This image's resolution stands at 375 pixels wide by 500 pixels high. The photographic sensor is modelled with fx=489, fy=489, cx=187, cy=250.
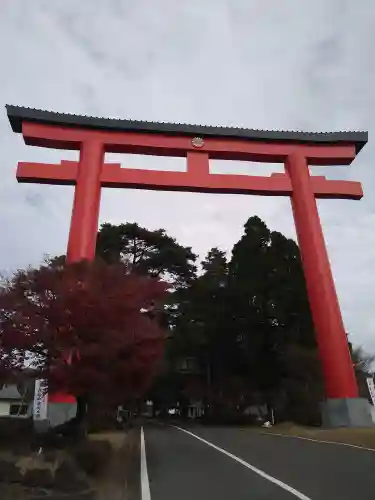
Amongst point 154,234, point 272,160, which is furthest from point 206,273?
point 272,160

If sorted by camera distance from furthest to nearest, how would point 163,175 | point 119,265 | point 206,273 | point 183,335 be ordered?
point 206,273 → point 183,335 → point 163,175 → point 119,265

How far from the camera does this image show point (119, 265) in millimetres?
15484

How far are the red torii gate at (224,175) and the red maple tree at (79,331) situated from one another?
205 inches

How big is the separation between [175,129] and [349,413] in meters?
13.7

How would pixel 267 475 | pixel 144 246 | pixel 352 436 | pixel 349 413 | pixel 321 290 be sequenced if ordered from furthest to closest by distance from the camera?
pixel 144 246 < pixel 321 290 < pixel 349 413 < pixel 352 436 < pixel 267 475

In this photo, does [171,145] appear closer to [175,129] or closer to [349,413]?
[175,129]

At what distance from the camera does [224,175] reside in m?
21.0

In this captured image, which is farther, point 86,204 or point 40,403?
point 86,204

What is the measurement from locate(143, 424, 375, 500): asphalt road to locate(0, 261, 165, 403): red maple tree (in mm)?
2621

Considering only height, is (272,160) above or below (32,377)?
above

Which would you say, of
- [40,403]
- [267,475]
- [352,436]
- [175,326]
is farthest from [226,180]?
[175,326]

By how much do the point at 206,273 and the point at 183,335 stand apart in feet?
28.4

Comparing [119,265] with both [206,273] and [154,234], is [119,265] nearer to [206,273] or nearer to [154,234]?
[154,234]

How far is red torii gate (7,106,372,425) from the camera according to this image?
1977 centimetres
